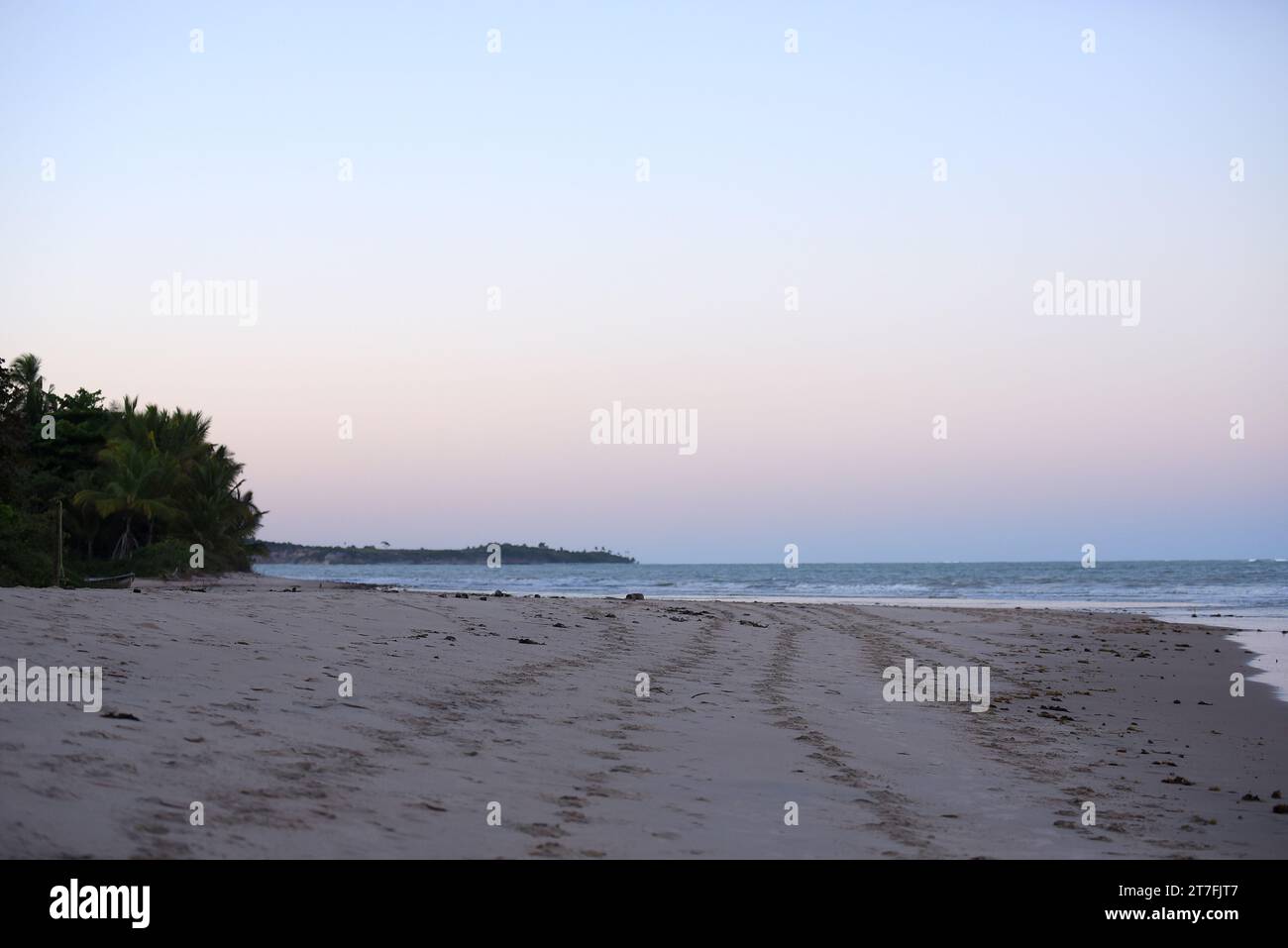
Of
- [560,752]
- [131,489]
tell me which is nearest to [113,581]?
[131,489]

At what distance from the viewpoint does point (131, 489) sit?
123ft

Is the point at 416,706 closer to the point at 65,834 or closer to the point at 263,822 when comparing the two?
the point at 263,822

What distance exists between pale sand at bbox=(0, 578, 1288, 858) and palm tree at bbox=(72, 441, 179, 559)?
27012mm

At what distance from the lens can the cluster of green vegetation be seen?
36.9m

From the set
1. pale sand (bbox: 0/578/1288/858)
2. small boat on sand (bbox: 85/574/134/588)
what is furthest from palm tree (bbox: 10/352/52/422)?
pale sand (bbox: 0/578/1288/858)

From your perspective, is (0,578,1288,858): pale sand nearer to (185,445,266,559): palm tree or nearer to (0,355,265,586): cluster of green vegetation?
(0,355,265,586): cluster of green vegetation

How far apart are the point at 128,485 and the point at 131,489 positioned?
0.19 m

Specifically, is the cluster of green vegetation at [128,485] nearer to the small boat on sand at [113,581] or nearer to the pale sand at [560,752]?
the small boat on sand at [113,581]

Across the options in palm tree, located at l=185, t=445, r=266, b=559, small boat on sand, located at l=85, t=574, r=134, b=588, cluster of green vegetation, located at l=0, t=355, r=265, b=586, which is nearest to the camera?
small boat on sand, located at l=85, t=574, r=134, b=588

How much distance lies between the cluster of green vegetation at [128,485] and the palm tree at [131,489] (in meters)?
0.04

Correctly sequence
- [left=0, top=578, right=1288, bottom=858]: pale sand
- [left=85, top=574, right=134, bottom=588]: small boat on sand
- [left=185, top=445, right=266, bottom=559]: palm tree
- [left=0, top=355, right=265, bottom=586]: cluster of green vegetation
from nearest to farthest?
[left=0, top=578, right=1288, bottom=858]: pale sand
[left=85, top=574, right=134, bottom=588]: small boat on sand
[left=0, top=355, right=265, bottom=586]: cluster of green vegetation
[left=185, top=445, right=266, bottom=559]: palm tree

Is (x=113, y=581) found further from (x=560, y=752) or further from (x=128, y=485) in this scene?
(x=560, y=752)

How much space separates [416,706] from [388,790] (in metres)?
2.62
